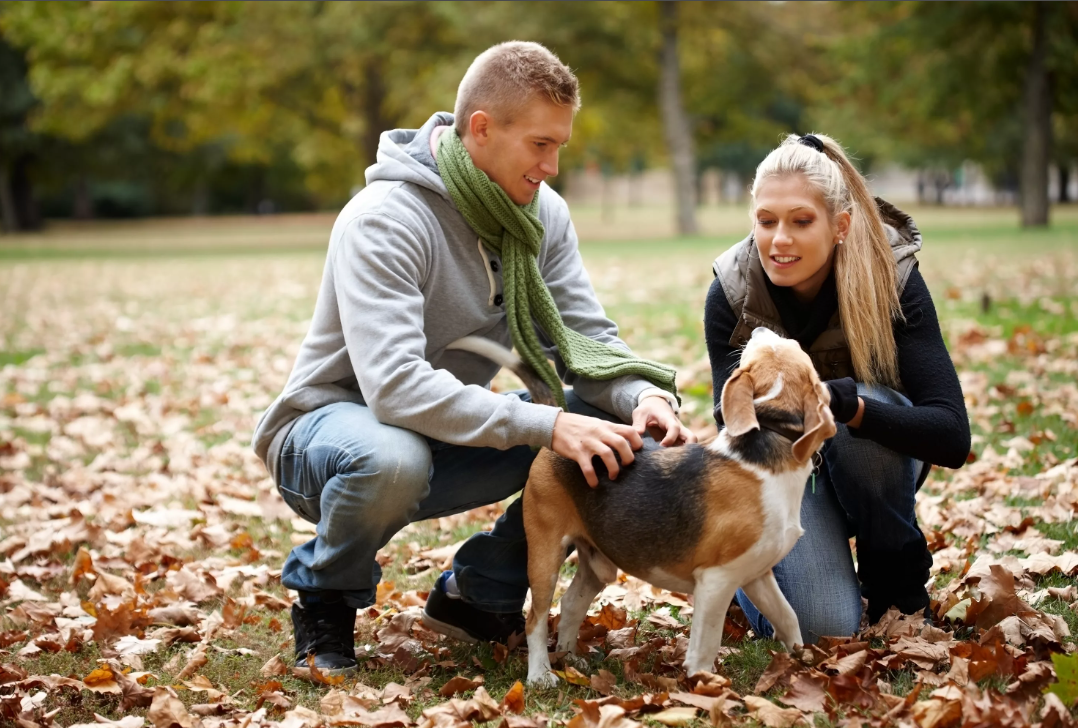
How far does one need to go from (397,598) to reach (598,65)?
28.8 meters

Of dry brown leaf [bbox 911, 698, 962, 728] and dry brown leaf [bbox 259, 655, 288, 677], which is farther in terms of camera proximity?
dry brown leaf [bbox 259, 655, 288, 677]

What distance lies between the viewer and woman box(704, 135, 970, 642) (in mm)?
3543

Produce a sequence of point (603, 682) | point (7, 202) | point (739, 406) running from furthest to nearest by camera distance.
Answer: point (7, 202)
point (603, 682)
point (739, 406)

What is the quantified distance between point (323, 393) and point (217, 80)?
27.4 m

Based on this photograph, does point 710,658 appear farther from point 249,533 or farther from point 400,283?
point 249,533

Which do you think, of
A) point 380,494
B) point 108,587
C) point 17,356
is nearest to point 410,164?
point 380,494

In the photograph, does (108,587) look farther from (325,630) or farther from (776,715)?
(776,715)

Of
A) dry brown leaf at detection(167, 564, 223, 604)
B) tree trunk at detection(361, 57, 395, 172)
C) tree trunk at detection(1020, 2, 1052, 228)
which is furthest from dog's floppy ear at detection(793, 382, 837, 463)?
tree trunk at detection(361, 57, 395, 172)

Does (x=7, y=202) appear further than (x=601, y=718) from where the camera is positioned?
Yes

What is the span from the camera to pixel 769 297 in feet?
12.3

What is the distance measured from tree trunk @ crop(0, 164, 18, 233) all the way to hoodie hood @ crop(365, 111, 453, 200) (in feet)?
148

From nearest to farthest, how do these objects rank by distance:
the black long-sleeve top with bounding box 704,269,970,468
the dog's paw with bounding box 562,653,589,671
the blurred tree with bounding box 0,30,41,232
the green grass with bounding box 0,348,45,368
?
the black long-sleeve top with bounding box 704,269,970,468
the dog's paw with bounding box 562,653,589,671
the green grass with bounding box 0,348,45,368
the blurred tree with bounding box 0,30,41,232

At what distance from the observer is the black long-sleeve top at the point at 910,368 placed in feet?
11.1

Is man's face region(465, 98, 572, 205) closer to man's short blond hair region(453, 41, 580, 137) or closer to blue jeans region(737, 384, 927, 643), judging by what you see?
man's short blond hair region(453, 41, 580, 137)
